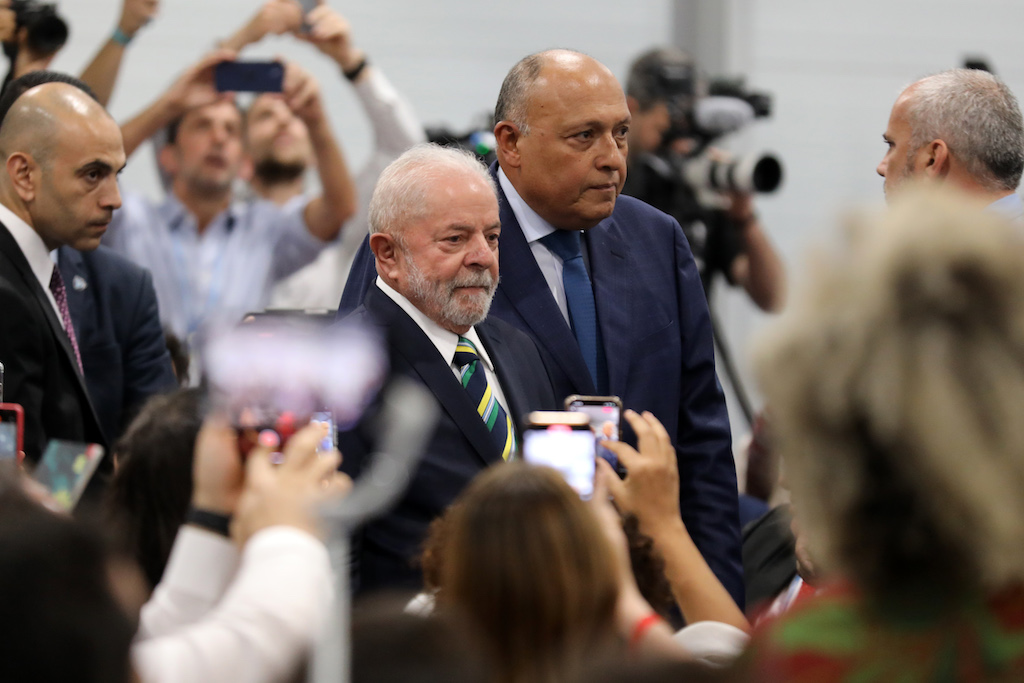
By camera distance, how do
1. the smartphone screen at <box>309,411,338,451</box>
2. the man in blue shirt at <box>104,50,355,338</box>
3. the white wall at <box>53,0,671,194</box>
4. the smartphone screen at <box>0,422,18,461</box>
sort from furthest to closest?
the white wall at <box>53,0,671,194</box>
the man in blue shirt at <box>104,50,355,338</box>
the smartphone screen at <box>0,422,18,461</box>
the smartphone screen at <box>309,411,338,451</box>

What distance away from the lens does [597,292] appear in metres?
2.43

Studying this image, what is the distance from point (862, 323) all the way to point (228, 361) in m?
0.61

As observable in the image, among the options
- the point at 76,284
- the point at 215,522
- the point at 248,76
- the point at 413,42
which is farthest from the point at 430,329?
the point at 413,42

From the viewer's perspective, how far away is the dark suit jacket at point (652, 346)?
235 cm

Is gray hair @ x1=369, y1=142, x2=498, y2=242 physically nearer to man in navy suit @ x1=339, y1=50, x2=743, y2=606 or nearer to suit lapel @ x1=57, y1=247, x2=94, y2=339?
man in navy suit @ x1=339, y1=50, x2=743, y2=606

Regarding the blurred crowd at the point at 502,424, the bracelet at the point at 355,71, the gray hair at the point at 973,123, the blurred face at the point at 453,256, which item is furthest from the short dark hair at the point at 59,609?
the bracelet at the point at 355,71

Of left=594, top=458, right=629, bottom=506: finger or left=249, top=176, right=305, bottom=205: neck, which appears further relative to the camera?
left=249, top=176, right=305, bottom=205: neck

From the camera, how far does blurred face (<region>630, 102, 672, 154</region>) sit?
407cm

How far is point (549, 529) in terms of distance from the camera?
4.02ft

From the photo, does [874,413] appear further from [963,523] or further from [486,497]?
[486,497]

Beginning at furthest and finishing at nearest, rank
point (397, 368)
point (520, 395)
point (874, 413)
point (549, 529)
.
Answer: point (520, 395), point (397, 368), point (549, 529), point (874, 413)

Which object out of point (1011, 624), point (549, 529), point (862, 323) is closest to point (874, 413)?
point (862, 323)

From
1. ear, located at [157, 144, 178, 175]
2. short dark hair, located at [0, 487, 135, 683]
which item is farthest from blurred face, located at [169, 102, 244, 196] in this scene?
short dark hair, located at [0, 487, 135, 683]

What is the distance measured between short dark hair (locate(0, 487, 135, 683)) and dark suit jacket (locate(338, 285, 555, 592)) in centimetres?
93
